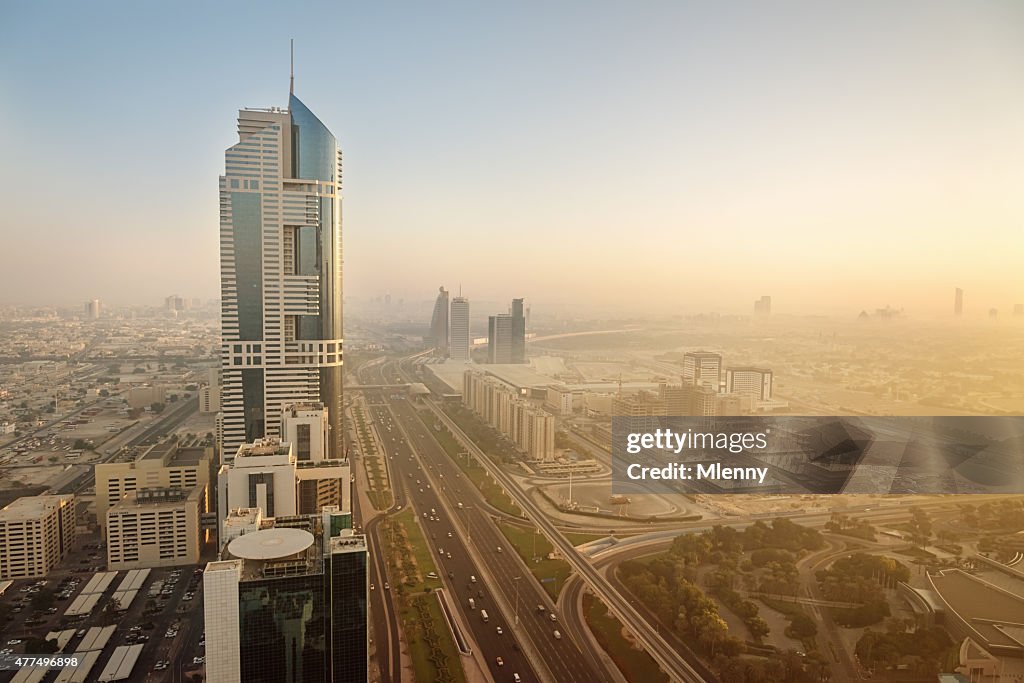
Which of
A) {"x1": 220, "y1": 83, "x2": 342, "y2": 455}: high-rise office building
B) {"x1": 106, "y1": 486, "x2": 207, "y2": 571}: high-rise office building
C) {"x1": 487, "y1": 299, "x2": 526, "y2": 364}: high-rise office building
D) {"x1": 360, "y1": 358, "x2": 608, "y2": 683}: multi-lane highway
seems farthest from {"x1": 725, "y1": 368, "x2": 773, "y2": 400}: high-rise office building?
{"x1": 106, "y1": 486, "x2": 207, "y2": 571}: high-rise office building

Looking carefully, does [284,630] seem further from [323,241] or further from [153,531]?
[323,241]

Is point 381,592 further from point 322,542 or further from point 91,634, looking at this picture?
point 322,542

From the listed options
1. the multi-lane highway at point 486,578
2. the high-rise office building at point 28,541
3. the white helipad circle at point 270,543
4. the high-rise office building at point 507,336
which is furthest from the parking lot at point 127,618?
the high-rise office building at point 507,336

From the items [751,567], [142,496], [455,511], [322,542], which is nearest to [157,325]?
[142,496]

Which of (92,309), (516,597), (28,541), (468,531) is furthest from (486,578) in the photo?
(92,309)

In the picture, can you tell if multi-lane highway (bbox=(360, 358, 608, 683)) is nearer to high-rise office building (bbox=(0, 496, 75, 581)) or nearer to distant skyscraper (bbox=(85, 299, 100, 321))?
high-rise office building (bbox=(0, 496, 75, 581))

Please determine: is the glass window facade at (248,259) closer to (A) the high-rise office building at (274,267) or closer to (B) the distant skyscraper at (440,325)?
(A) the high-rise office building at (274,267)

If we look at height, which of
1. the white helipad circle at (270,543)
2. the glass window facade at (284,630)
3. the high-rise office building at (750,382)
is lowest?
the glass window facade at (284,630)

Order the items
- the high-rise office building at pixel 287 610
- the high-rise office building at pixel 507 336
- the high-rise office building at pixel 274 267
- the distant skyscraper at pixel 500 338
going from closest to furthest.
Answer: the high-rise office building at pixel 287 610 → the high-rise office building at pixel 274 267 → the high-rise office building at pixel 507 336 → the distant skyscraper at pixel 500 338
